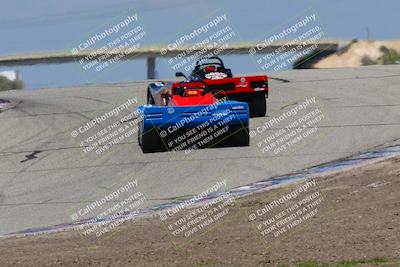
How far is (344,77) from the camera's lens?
30.7 m

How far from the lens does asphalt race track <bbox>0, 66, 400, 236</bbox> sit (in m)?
14.9

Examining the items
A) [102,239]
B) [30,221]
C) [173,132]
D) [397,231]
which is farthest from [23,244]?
[173,132]

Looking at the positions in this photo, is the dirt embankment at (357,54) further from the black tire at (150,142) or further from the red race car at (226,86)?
the black tire at (150,142)

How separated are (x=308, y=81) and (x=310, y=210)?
62.5 ft

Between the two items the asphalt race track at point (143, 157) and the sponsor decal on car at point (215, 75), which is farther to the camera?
the sponsor decal on car at point (215, 75)

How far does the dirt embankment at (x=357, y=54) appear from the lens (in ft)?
181

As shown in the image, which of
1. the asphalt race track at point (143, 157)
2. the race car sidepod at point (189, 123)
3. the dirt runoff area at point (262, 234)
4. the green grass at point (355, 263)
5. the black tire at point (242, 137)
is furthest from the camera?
the black tire at point (242, 137)

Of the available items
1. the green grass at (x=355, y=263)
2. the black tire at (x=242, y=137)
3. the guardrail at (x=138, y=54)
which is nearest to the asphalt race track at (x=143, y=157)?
the black tire at (x=242, y=137)

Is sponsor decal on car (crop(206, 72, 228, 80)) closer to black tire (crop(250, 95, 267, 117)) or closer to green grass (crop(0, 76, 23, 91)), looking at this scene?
black tire (crop(250, 95, 267, 117))

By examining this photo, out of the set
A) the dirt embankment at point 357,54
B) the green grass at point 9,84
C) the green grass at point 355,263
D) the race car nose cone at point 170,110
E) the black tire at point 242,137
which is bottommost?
the dirt embankment at point 357,54

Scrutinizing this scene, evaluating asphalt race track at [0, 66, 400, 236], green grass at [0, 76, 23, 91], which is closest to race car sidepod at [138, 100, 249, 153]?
asphalt race track at [0, 66, 400, 236]

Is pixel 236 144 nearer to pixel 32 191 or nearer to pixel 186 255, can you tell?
pixel 32 191

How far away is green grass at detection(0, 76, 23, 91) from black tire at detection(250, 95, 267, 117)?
26.2m

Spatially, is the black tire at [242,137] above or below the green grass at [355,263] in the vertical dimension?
below
